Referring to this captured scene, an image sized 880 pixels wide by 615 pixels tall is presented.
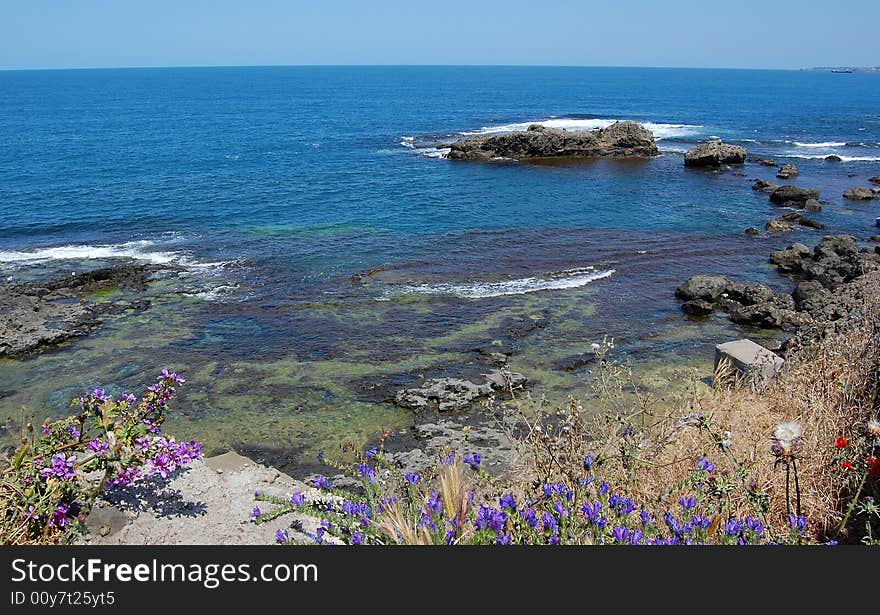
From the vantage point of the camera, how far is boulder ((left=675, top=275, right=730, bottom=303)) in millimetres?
20031

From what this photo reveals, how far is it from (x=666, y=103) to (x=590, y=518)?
11740cm

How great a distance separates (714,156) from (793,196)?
36.2 feet

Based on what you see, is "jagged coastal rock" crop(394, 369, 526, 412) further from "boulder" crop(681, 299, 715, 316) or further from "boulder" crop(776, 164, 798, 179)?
"boulder" crop(776, 164, 798, 179)

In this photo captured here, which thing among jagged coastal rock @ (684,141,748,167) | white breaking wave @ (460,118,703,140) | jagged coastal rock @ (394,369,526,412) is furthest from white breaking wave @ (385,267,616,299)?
white breaking wave @ (460,118,703,140)

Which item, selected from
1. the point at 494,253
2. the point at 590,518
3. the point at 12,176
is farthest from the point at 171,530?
the point at 12,176

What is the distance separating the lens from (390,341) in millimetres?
17234

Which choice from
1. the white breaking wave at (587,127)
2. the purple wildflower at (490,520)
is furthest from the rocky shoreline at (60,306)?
the white breaking wave at (587,127)

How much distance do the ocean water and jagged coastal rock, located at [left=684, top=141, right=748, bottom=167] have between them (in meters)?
1.16

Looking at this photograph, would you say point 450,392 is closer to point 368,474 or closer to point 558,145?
point 368,474

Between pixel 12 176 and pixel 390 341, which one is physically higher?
pixel 12 176

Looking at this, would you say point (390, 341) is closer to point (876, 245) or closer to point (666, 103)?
point (876, 245)

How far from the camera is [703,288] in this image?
66.2ft

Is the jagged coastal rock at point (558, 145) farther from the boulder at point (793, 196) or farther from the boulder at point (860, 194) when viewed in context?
the boulder at point (860, 194)

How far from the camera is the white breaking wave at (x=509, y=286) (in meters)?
21.1
